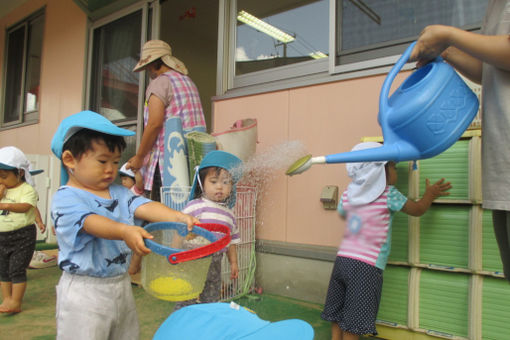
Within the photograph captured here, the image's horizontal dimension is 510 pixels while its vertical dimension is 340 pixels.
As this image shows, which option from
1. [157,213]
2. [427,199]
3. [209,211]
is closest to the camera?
[157,213]

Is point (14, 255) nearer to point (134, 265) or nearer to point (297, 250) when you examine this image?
point (134, 265)

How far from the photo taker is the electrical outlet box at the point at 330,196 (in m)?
2.78

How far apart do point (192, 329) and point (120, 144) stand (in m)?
0.87

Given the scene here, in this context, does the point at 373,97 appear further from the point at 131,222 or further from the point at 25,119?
the point at 25,119

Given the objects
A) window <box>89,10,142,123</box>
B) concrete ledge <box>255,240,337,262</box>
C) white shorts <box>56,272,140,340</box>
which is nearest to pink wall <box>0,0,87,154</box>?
window <box>89,10,142,123</box>

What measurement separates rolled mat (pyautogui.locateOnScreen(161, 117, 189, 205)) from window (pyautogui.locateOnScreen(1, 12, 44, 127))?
5133mm

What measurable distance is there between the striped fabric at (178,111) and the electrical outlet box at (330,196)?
1065mm

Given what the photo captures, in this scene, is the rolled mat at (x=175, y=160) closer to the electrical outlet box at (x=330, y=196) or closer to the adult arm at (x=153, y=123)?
the adult arm at (x=153, y=123)

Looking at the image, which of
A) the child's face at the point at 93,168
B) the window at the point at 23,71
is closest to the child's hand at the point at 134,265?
the child's face at the point at 93,168

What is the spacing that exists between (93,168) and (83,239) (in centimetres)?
26

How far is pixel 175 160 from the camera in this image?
2760 mm

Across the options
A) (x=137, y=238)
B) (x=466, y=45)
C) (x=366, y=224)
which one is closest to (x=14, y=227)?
(x=137, y=238)

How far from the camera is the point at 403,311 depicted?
214 cm

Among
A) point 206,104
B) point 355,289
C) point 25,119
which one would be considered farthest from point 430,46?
point 25,119
